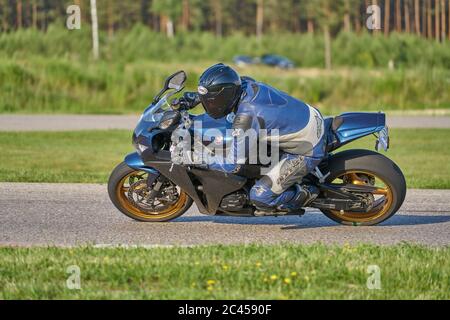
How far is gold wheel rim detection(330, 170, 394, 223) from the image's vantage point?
8.86 meters

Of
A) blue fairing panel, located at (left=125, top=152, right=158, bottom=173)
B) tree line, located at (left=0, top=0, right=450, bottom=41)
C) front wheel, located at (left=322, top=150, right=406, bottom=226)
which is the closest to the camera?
front wheel, located at (left=322, top=150, right=406, bottom=226)

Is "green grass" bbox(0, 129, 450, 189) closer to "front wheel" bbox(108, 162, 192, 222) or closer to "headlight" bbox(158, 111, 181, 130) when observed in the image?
"front wheel" bbox(108, 162, 192, 222)

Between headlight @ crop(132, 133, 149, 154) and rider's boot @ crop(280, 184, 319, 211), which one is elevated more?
headlight @ crop(132, 133, 149, 154)

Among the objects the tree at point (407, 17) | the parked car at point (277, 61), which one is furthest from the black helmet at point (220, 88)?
the tree at point (407, 17)

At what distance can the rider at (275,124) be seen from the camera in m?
8.43

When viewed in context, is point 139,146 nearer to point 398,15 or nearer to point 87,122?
point 87,122

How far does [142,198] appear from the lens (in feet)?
30.0

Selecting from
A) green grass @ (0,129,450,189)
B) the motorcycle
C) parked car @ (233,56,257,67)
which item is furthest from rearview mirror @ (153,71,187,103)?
parked car @ (233,56,257,67)

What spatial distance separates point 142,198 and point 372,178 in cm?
224

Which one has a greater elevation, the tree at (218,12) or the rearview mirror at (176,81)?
the tree at (218,12)

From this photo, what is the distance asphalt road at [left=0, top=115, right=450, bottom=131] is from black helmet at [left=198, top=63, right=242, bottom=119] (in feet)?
46.0

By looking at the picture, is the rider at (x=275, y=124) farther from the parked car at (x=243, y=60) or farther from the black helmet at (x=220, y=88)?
the parked car at (x=243, y=60)

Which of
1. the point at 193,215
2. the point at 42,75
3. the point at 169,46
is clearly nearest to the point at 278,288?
the point at 193,215

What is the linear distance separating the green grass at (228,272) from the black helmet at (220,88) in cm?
144
